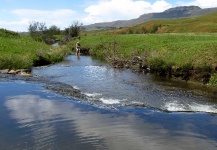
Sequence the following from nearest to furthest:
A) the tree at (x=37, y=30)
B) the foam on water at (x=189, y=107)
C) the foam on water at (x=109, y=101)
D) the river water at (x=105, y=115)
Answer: the river water at (x=105, y=115)
the foam on water at (x=189, y=107)
the foam on water at (x=109, y=101)
the tree at (x=37, y=30)

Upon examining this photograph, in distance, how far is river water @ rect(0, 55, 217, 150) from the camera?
11.7 meters

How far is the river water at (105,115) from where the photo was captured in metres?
11.7

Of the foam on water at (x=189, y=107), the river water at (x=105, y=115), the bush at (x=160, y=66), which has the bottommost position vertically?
the foam on water at (x=189, y=107)

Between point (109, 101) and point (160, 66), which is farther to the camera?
point (160, 66)

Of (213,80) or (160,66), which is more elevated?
(160,66)

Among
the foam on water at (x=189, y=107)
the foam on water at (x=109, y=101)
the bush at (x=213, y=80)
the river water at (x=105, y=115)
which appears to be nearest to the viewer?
the river water at (x=105, y=115)

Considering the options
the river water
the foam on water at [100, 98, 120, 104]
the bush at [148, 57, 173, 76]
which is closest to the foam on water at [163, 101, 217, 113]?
the river water

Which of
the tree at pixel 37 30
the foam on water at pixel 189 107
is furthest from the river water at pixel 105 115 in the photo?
the tree at pixel 37 30

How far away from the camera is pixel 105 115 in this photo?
586 inches

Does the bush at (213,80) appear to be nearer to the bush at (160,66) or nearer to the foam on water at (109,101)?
the bush at (160,66)

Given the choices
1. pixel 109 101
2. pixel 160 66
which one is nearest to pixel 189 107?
pixel 109 101

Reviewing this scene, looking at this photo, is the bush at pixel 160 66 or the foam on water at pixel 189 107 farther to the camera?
the bush at pixel 160 66

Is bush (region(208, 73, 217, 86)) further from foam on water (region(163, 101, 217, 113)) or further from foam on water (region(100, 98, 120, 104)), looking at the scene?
foam on water (region(100, 98, 120, 104))

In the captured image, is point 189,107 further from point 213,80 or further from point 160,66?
point 160,66
